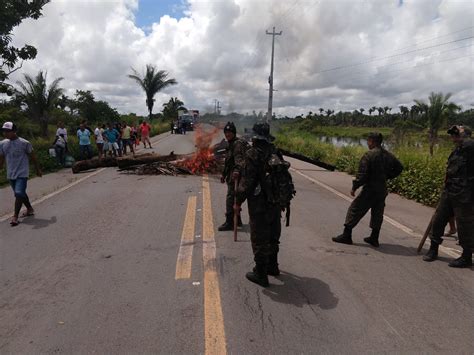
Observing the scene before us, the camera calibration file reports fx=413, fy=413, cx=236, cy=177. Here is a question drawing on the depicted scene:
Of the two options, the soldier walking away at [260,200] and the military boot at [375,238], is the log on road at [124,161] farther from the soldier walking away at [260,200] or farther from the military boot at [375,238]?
the soldier walking away at [260,200]

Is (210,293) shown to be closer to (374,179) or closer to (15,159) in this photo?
(374,179)

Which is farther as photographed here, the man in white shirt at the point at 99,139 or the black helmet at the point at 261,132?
the man in white shirt at the point at 99,139

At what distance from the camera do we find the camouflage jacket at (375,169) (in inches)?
234

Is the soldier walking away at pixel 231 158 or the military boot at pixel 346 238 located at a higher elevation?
the soldier walking away at pixel 231 158

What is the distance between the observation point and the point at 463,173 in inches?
206

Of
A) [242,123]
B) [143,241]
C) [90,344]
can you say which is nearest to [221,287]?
[90,344]

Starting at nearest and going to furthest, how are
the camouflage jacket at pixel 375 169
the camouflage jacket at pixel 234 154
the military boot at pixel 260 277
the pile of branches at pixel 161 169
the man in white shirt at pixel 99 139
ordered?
the military boot at pixel 260 277 → the camouflage jacket at pixel 375 169 → the camouflage jacket at pixel 234 154 → the pile of branches at pixel 161 169 → the man in white shirt at pixel 99 139

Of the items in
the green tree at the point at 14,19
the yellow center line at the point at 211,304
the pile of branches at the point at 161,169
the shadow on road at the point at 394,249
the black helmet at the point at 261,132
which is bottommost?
the shadow on road at the point at 394,249

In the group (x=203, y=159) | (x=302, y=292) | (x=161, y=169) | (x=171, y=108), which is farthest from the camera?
(x=171, y=108)

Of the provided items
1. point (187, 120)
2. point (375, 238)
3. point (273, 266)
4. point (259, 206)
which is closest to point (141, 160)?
point (375, 238)

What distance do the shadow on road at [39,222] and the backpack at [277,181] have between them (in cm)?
435

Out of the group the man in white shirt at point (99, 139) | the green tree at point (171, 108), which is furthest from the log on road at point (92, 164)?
the green tree at point (171, 108)

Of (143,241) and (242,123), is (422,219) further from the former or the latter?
(242,123)

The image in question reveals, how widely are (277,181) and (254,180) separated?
0.25 m
